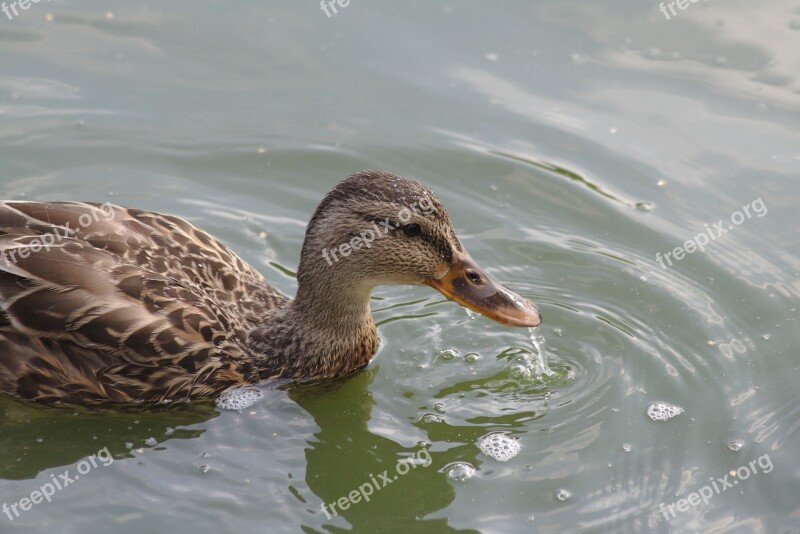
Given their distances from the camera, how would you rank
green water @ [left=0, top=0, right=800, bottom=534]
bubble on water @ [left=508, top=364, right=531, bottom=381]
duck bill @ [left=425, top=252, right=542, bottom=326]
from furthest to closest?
1. bubble on water @ [left=508, top=364, right=531, bottom=381]
2. duck bill @ [left=425, top=252, right=542, bottom=326]
3. green water @ [left=0, top=0, right=800, bottom=534]

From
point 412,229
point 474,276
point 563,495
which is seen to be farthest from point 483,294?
point 563,495

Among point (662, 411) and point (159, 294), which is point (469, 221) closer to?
point (662, 411)

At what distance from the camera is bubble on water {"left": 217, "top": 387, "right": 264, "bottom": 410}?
7699 mm

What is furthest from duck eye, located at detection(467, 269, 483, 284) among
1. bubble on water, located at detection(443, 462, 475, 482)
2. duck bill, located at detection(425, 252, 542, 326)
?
bubble on water, located at detection(443, 462, 475, 482)

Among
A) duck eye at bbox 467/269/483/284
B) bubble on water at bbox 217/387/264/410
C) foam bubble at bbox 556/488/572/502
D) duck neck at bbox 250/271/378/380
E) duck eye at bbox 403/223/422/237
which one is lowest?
bubble on water at bbox 217/387/264/410

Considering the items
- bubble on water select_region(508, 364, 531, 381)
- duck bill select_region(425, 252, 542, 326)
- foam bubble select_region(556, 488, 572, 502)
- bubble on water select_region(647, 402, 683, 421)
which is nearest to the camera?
foam bubble select_region(556, 488, 572, 502)

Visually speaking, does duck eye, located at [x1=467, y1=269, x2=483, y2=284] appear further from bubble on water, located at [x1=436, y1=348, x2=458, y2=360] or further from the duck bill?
bubble on water, located at [x1=436, y1=348, x2=458, y2=360]

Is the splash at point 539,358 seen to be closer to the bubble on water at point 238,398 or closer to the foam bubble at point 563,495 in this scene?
the foam bubble at point 563,495

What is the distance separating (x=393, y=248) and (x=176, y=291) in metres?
1.42

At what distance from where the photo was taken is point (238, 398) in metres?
7.74

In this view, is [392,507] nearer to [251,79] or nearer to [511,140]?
[511,140]

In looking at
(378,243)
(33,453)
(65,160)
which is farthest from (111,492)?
(65,160)

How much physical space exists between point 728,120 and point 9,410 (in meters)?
6.52

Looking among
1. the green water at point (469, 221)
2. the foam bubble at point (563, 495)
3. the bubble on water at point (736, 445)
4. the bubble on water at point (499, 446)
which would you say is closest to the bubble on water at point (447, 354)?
the green water at point (469, 221)
